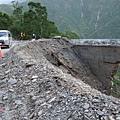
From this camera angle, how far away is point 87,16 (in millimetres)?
144875

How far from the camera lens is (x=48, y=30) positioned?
4184cm

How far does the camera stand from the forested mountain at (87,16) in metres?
104

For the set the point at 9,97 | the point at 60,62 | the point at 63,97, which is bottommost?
the point at 60,62

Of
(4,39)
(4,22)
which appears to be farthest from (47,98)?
(4,22)

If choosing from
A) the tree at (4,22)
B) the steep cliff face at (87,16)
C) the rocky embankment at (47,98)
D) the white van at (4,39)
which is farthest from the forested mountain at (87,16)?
the rocky embankment at (47,98)

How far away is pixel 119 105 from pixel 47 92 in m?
2.11

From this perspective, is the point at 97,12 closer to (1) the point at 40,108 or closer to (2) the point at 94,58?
(2) the point at 94,58

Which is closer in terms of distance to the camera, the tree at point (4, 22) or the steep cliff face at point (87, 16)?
the tree at point (4, 22)

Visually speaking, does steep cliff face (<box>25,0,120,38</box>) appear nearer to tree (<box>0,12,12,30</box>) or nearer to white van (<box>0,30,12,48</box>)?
tree (<box>0,12,12,30</box>)

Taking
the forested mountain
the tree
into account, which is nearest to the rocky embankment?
the tree

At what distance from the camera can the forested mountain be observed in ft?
340

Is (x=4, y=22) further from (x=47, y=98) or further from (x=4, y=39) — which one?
(x=47, y=98)

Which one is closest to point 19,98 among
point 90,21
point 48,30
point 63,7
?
point 48,30

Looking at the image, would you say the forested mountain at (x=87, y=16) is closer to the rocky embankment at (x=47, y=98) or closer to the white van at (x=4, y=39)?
the white van at (x=4, y=39)
